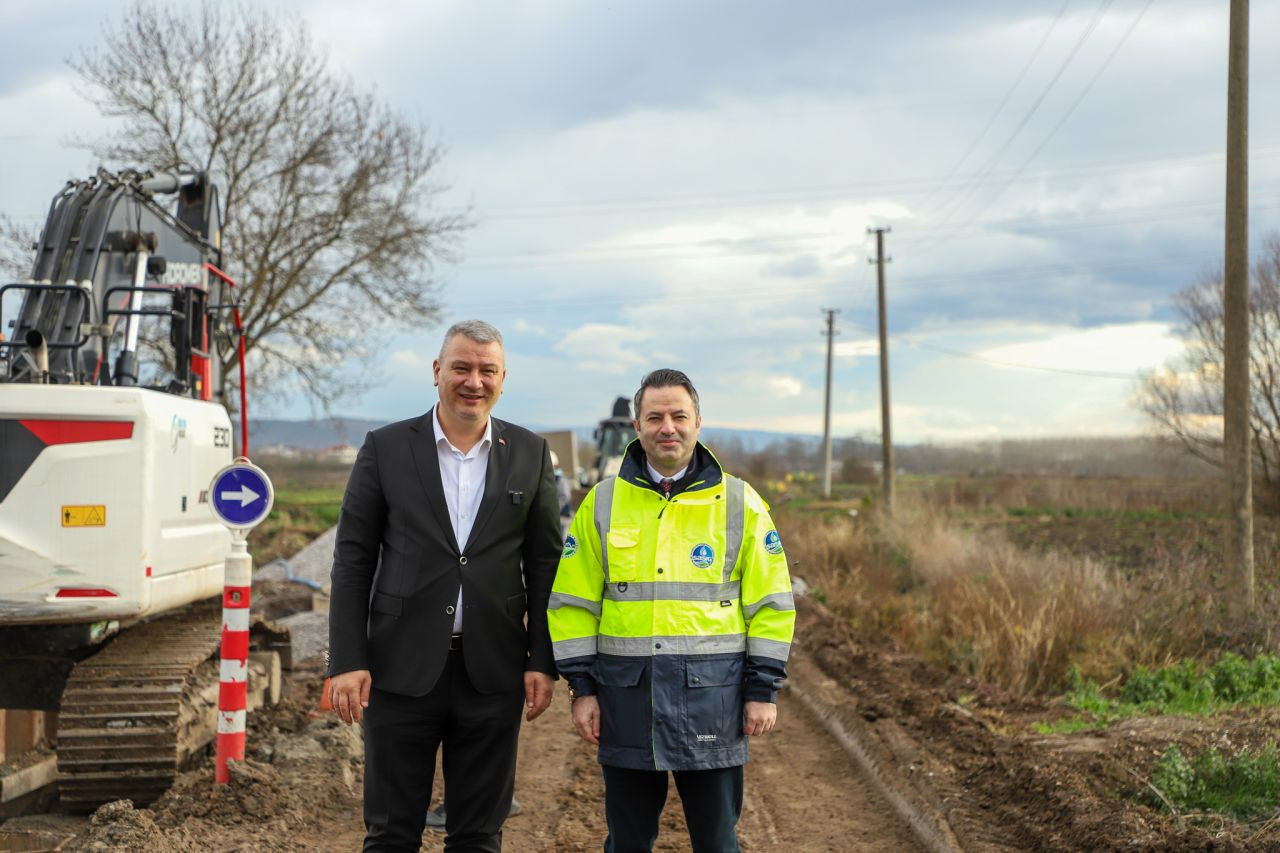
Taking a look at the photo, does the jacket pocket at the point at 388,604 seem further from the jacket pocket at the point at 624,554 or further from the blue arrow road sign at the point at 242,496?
the blue arrow road sign at the point at 242,496

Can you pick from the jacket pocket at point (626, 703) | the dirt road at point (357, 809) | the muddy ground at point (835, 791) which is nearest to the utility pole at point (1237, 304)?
the muddy ground at point (835, 791)

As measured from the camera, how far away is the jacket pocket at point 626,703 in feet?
13.0

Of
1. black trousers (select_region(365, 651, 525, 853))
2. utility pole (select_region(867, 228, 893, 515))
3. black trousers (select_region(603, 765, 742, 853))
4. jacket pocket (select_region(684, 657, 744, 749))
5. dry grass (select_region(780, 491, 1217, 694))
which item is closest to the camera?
jacket pocket (select_region(684, 657, 744, 749))

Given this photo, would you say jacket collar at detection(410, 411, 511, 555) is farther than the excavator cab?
No

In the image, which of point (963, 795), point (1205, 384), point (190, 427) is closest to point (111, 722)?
point (190, 427)

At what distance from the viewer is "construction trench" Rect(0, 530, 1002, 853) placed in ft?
20.4

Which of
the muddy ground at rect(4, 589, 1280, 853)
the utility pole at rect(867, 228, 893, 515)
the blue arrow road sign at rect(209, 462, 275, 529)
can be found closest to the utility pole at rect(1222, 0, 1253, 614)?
the muddy ground at rect(4, 589, 1280, 853)

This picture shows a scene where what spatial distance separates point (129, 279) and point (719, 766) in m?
6.88

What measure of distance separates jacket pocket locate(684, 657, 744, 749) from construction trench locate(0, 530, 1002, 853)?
2.61 meters

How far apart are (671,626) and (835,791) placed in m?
4.18

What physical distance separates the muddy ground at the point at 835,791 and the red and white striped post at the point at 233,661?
23 centimetres

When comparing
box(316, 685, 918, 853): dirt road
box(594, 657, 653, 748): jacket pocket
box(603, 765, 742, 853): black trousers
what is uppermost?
box(594, 657, 653, 748): jacket pocket

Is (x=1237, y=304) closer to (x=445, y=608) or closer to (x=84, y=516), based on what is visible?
(x=445, y=608)

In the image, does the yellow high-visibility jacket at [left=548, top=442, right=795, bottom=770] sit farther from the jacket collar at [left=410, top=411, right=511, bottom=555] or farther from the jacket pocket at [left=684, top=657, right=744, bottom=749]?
the jacket collar at [left=410, top=411, right=511, bottom=555]
